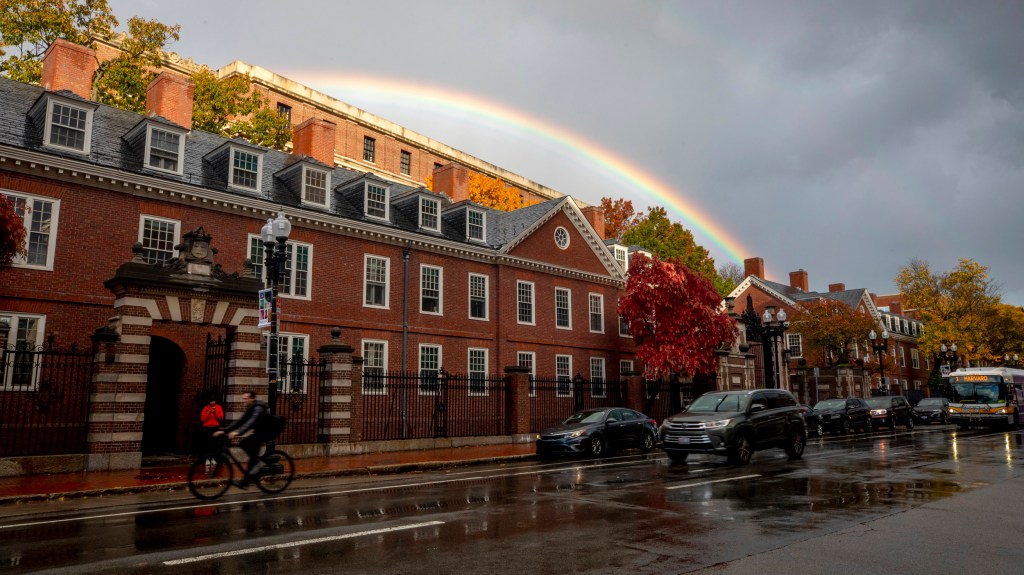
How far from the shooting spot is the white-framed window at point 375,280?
91.3 ft

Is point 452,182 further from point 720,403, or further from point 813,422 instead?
point 720,403

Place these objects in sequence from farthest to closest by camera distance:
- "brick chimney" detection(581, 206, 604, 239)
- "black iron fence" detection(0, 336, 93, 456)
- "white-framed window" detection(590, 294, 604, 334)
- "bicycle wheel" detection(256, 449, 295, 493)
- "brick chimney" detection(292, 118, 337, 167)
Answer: "brick chimney" detection(581, 206, 604, 239)
"white-framed window" detection(590, 294, 604, 334)
"brick chimney" detection(292, 118, 337, 167)
"black iron fence" detection(0, 336, 93, 456)
"bicycle wheel" detection(256, 449, 295, 493)

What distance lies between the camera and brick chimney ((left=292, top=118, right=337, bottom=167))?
31.7 metres

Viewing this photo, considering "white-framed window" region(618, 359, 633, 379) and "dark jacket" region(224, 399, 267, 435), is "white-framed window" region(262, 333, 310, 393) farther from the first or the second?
"white-framed window" region(618, 359, 633, 379)

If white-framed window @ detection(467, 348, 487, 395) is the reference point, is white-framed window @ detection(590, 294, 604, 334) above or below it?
above

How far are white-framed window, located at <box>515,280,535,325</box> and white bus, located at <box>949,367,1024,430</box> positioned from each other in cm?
2273

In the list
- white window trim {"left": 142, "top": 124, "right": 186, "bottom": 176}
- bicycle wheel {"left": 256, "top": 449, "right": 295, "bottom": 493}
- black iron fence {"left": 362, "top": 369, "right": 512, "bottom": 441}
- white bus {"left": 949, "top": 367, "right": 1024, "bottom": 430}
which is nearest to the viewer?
bicycle wheel {"left": 256, "top": 449, "right": 295, "bottom": 493}

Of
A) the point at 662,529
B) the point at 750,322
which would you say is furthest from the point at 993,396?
the point at 662,529

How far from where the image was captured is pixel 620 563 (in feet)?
22.1

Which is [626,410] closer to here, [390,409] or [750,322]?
[390,409]

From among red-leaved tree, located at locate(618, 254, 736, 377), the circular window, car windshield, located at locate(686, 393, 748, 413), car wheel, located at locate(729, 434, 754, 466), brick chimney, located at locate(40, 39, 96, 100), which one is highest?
brick chimney, located at locate(40, 39, 96, 100)

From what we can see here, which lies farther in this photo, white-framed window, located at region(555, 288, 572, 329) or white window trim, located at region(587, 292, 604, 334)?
white window trim, located at region(587, 292, 604, 334)

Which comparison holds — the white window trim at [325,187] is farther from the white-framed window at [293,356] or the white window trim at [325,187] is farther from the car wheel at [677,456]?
the car wheel at [677,456]


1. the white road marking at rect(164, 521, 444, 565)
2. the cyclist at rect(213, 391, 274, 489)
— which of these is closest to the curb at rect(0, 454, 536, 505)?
the cyclist at rect(213, 391, 274, 489)
